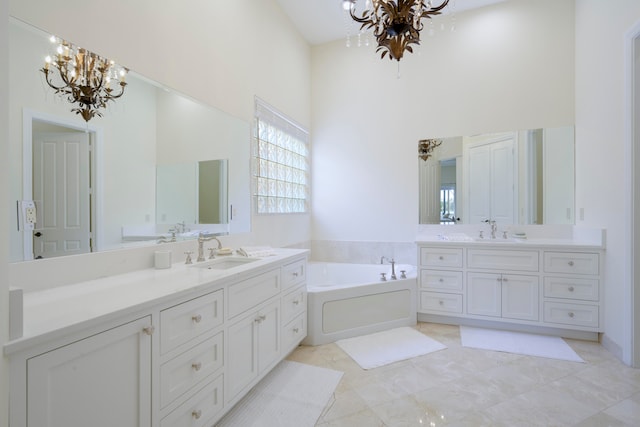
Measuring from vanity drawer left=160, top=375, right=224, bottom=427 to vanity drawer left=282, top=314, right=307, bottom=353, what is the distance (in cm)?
72

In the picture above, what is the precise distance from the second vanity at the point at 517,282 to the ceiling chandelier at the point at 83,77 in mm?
2799

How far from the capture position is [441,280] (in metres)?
3.15

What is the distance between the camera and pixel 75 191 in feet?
4.82

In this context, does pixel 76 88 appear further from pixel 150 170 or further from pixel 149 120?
pixel 150 170

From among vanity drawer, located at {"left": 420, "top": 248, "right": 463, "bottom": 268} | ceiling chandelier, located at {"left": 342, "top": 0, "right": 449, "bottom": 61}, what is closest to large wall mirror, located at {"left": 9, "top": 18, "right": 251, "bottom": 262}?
ceiling chandelier, located at {"left": 342, "top": 0, "right": 449, "bottom": 61}

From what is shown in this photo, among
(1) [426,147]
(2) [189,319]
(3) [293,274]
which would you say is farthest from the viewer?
(1) [426,147]

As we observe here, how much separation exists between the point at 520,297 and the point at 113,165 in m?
3.35

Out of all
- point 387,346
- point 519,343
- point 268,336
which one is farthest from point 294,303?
point 519,343

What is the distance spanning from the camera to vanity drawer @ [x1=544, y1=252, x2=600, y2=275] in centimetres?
270

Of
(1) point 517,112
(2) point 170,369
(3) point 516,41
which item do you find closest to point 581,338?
(1) point 517,112

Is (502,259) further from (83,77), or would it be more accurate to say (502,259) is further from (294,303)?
(83,77)

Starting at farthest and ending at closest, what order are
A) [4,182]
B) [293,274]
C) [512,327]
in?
[512,327], [293,274], [4,182]

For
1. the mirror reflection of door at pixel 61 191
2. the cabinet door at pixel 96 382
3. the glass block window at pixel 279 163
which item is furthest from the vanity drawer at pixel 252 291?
the glass block window at pixel 279 163

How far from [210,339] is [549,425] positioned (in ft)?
5.99
